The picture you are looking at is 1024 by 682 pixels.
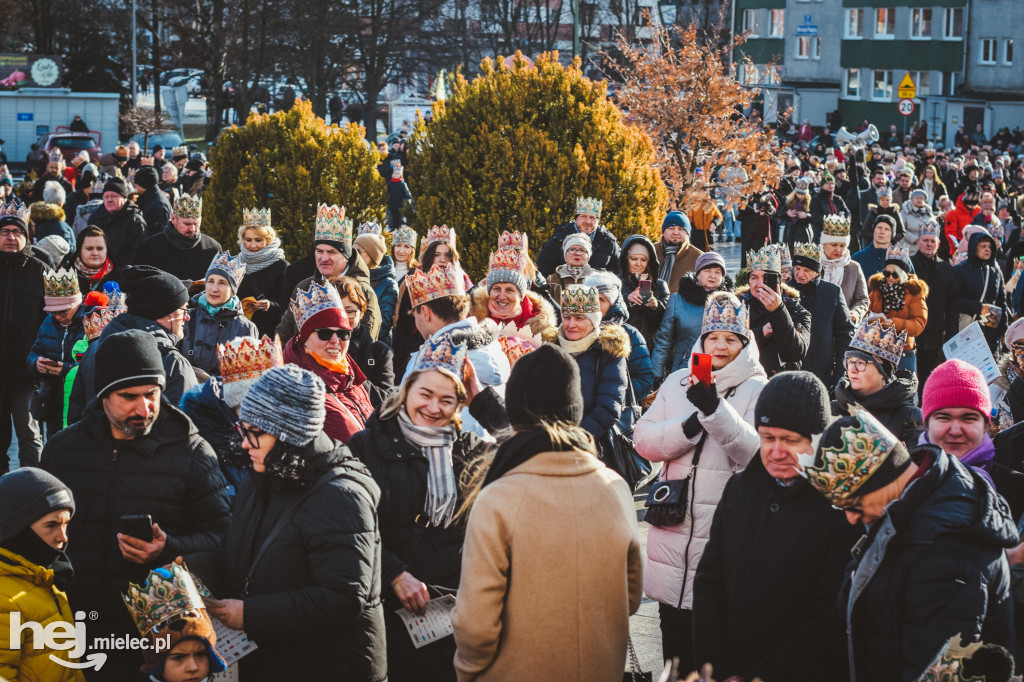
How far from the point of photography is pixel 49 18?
51.4 m

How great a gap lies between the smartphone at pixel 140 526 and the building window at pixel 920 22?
57.9 m

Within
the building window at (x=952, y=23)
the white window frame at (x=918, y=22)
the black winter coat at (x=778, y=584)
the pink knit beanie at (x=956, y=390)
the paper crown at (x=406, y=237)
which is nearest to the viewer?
the black winter coat at (x=778, y=584)

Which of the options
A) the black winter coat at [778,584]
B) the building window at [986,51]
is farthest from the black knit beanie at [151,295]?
the building window at [986,51]

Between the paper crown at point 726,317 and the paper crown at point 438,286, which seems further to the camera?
the paper crown at point 438,286

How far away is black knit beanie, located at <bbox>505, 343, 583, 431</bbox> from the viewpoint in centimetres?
369

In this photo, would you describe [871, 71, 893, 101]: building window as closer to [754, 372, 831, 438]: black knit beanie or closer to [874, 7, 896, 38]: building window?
[874, 7, 896, 38]: building window

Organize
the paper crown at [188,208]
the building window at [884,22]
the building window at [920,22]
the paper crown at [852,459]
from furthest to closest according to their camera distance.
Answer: the building window at [884,22] < the building window at [920,22] < the paper crown at [188,208] < the paper crown at [852,459]

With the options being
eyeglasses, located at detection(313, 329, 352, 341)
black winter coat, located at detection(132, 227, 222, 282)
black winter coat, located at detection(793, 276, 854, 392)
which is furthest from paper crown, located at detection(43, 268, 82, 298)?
black winter coat, located at detection(793, 276, 854, 392)

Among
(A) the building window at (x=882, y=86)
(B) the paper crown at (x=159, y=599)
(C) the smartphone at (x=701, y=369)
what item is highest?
(A) the building window at (x=882, y=86)

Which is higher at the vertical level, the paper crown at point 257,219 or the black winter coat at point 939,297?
the paper crown at point 257,219

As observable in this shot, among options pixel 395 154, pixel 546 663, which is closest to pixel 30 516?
pixel 546 663

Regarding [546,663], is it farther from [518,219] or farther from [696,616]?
[518,219]

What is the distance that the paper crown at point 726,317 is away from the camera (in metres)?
5.41

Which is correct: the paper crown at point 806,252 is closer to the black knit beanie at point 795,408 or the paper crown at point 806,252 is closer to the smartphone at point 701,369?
the smartphone at point 701,369
